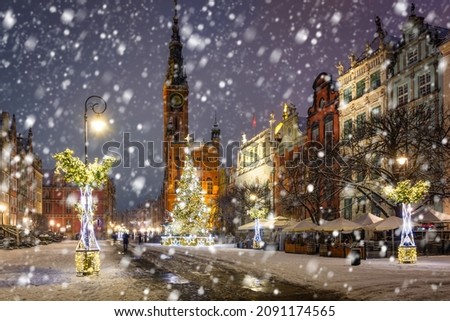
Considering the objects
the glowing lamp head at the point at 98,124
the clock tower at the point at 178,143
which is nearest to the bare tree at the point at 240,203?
the clock tower at the point at 178,143

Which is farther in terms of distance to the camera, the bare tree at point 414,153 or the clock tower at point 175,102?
the clock tower at point 175,102

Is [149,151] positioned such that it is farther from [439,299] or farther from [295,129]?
[439,299]

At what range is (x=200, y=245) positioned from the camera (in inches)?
2212

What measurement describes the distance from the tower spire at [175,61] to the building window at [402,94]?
75.5 metres

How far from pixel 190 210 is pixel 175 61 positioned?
64.5 metres

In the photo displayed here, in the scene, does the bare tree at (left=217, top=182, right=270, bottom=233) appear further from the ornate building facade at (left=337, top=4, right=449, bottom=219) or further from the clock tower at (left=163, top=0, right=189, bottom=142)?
the clock tower at (left=163, top=0, right=189, bottom=142)

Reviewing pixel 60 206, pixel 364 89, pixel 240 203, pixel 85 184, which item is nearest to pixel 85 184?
pixel 85 184

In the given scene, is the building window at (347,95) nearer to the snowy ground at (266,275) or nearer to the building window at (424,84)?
the building window at (424,84)

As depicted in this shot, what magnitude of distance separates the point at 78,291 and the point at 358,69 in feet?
117

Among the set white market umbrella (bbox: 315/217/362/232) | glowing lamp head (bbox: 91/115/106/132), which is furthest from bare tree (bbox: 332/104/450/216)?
glowing lamp head (bbox: 91/115/106/132)

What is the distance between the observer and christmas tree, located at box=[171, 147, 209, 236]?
5578 centimetres

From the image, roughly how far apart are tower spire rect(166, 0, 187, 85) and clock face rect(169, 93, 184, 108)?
2.64m

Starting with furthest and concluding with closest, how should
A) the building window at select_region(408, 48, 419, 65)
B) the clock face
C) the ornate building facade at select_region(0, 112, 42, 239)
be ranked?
the clock face < the ornate building facade at select_region(0, 112, 42, 239) < the building window at select_region(408, 48, 419, 65)

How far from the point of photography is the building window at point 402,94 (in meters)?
39.5
